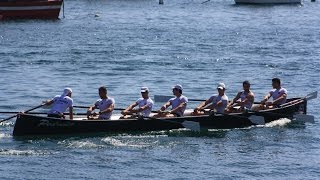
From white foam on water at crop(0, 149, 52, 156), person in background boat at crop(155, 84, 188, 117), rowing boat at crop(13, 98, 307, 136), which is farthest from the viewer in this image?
person in background boat at crop(155, 84, 188, 117)

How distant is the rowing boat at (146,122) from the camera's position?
3183 cm

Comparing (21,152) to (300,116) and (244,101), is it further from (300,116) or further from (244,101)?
(300,116)

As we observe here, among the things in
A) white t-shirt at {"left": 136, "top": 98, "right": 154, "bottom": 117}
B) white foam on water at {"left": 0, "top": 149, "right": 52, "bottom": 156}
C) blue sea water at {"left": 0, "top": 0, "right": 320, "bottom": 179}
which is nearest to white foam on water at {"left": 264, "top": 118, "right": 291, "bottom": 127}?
blue sea water at {"left": 0, "top": 0, "right": 320, "bottom": 179}

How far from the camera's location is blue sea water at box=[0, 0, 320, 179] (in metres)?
29.9

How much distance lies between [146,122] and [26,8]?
153 feet

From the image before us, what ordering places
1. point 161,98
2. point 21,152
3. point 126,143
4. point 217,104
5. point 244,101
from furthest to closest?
point 161,98 → point 244,101 → point 217,104 → point 126,143 → point 21,152

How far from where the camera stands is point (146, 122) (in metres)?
33.4

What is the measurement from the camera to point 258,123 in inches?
1380

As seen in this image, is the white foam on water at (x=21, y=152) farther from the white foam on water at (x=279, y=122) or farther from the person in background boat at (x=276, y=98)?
the person in background boat at (x=276, y=98)

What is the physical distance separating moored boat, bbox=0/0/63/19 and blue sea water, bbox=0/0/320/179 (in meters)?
0.77

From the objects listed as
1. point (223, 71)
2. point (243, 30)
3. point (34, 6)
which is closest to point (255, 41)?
point (243, 30)

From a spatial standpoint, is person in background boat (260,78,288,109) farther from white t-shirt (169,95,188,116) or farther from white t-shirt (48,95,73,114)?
white t-shirt (48,95,73,114)

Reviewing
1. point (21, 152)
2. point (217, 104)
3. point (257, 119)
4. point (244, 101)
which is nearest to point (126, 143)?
point (21, 152)

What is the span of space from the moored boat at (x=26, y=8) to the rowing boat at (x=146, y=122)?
44.4m
